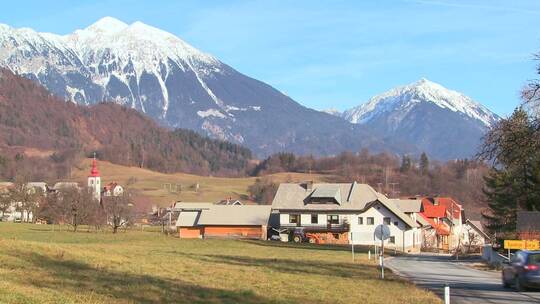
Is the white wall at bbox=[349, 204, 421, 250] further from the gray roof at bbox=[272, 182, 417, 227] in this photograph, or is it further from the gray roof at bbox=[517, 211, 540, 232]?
the gray roof at bbox=[517, 211, 540, 232]

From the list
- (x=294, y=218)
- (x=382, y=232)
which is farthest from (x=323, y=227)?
(x=382, y=232)

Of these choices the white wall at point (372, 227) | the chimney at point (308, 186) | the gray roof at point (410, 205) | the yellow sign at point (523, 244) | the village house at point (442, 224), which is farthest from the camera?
the village house at point (442, 224)

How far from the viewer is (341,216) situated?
91500 millimetres

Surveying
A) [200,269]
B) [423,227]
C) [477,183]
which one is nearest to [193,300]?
[200,269]

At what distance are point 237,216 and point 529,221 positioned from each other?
2077 inches

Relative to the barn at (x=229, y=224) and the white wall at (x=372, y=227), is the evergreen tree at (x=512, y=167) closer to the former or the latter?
the white wall at (x=372, y=227)

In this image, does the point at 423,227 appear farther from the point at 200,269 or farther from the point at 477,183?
the point at 200,269

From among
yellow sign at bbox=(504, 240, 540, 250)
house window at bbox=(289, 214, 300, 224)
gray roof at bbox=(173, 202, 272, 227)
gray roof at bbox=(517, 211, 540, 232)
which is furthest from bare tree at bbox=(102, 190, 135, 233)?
yellow sign at bbox=(504, 240, 540, 250)

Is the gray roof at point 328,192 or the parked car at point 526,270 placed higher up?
the gray roof at point 328,192

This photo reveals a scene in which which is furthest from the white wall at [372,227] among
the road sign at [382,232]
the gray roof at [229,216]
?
the road sign at [382,232]

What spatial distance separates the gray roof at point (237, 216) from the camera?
3760 inches

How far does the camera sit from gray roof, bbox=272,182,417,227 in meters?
91.1

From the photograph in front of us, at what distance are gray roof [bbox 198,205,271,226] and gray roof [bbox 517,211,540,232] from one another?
49.5m

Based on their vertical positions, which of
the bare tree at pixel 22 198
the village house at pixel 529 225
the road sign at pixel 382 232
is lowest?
the road sign at pixel 382 232
